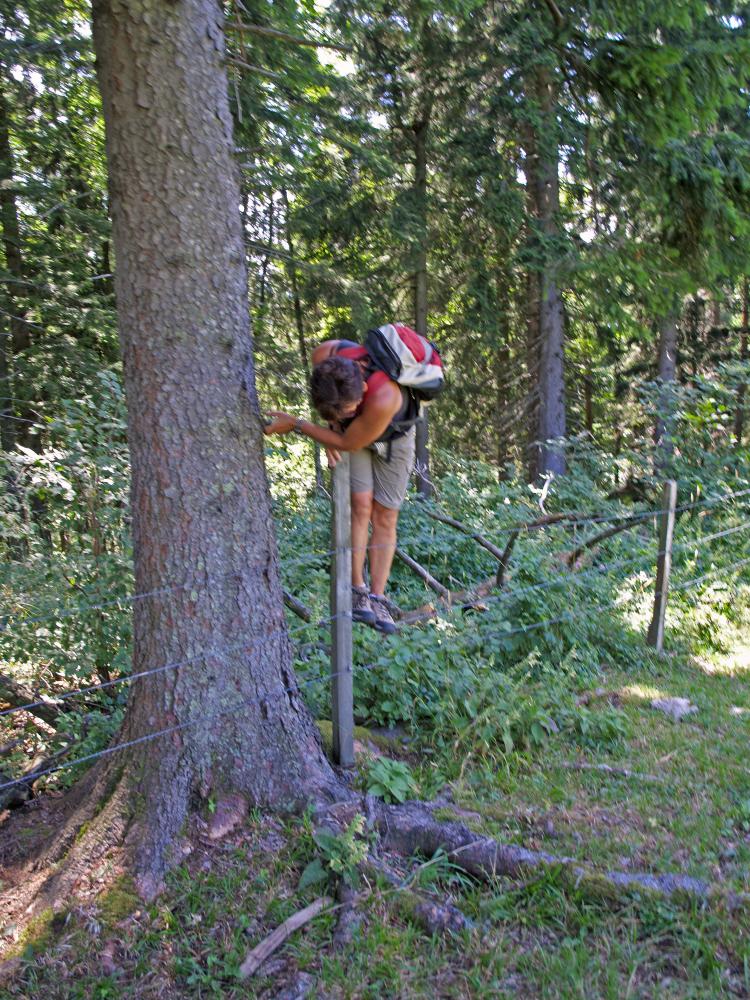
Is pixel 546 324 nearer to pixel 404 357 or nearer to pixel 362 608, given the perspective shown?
pixel 404 357

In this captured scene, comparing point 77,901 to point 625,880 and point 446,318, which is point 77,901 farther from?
point 446,318

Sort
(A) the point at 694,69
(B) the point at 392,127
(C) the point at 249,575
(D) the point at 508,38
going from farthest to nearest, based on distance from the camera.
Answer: (B) the point at 392,127 < (D) the point at 508,38 < (A) the point at 694,69 < (C) the point at 249,575

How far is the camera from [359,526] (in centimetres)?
502

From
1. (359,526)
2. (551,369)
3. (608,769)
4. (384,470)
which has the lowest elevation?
(608,769)

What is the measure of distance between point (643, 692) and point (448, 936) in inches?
117

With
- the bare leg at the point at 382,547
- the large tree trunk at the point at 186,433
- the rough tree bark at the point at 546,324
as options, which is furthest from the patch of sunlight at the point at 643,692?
the rough tree bark at the point at 546,324

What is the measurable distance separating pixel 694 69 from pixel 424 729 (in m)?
6.83

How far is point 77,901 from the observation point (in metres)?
2.95

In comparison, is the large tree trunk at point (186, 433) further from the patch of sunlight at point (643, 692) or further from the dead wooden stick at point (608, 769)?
the patch of sunlight at point (643, 692)

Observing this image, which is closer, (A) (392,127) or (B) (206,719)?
(B) (206,719)

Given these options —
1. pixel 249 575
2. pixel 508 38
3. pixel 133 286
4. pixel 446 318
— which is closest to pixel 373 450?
pixel 249 575

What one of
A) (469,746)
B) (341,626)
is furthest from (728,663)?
(341,626)

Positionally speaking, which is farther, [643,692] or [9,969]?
[643,692]

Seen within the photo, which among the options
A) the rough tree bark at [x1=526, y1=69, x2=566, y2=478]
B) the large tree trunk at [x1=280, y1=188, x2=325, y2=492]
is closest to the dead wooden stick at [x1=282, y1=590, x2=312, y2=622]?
the rough tree bark at [x1=526, y1=69, x2=566, y2=478]
